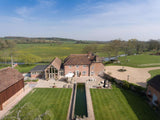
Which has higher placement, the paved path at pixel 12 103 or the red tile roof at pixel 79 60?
the red tile roof at pixel 79 60

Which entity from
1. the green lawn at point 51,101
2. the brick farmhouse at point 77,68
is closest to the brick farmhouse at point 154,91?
the brick farmhouse at point 77,68

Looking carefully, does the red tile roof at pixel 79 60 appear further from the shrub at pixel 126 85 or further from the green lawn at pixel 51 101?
the shrub at pixel 126 85

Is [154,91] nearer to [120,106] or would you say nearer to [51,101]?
[120,106]

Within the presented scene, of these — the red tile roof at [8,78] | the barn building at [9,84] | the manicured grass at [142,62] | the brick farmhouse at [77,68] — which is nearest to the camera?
the barn building at [9,84]

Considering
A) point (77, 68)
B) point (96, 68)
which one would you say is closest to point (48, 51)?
point (77, 68)

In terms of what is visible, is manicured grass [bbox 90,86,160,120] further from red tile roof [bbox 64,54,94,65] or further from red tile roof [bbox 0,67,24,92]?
red tile roof [bbox 0,67,24,92]

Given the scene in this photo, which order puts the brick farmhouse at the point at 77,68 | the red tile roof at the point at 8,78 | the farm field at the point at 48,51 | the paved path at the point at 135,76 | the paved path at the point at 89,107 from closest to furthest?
1. the paved path at the point at 89,107
2. the red tile roof at the point at 8,78
3. the paved path at the point at 135,76
4. the brick farmhouse at the point at 77,68
5. the farm field at the point at 48,51

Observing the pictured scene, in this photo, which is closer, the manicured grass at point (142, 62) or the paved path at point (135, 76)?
the paved path at point (135, 76)
